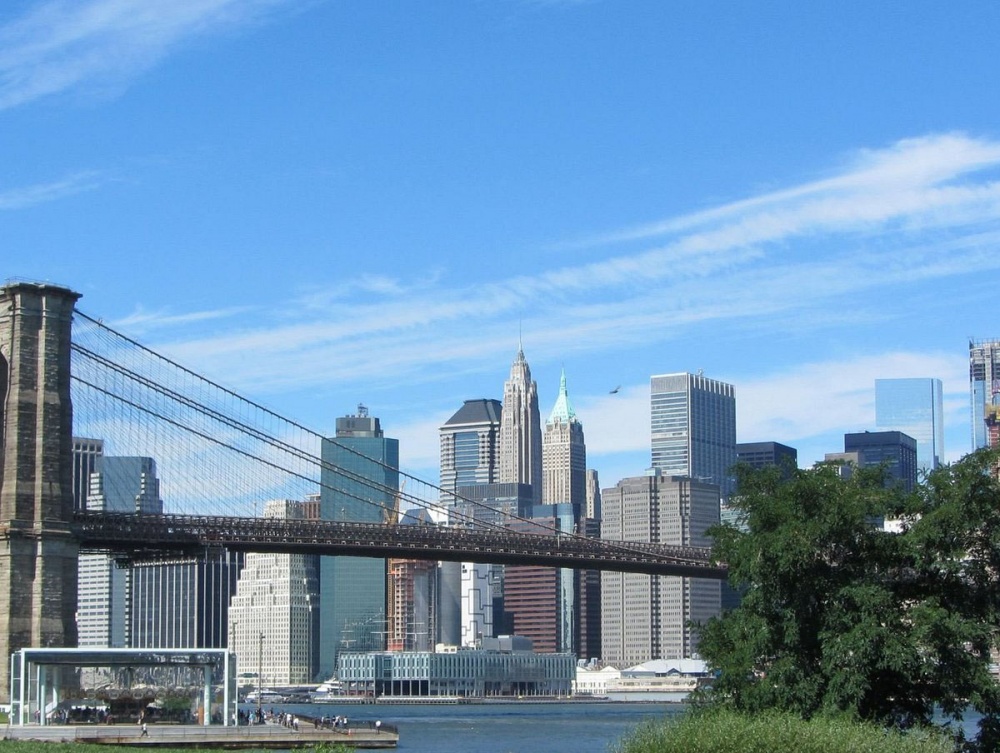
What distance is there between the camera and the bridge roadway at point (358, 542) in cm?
8475

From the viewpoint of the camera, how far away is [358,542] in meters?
92.7

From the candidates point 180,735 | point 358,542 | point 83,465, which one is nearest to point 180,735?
point 180,735

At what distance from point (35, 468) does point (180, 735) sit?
19.1m

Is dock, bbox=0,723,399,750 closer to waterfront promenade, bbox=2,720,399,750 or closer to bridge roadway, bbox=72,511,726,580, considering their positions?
waterfront promenade, bbox=2,720,399,750

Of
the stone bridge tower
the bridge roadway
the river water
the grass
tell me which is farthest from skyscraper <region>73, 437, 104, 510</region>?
the grass

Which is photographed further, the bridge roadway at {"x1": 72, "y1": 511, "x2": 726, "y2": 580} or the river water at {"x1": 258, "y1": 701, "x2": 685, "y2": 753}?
the bridge roadway at {"x1": 72, "y1": 511, "x2": 726, "y2": 580}

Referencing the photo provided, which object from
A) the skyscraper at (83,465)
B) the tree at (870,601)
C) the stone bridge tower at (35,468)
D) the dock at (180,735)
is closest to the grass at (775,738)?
the tree at (870,601)

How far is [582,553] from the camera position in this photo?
334 feet

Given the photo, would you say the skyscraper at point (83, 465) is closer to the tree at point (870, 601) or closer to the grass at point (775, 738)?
the tree at point (870, 601)

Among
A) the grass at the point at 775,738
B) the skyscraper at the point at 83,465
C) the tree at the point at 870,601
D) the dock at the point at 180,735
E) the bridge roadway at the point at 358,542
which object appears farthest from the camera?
the skyscraper at the point at 83,465

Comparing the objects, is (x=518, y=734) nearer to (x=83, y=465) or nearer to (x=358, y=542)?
(x=358, y=542)

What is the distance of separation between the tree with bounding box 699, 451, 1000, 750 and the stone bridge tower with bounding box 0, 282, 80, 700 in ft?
132

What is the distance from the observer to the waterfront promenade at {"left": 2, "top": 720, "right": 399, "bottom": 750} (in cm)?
6188

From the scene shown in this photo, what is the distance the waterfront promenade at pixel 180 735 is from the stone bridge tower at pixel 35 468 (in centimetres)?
1250
